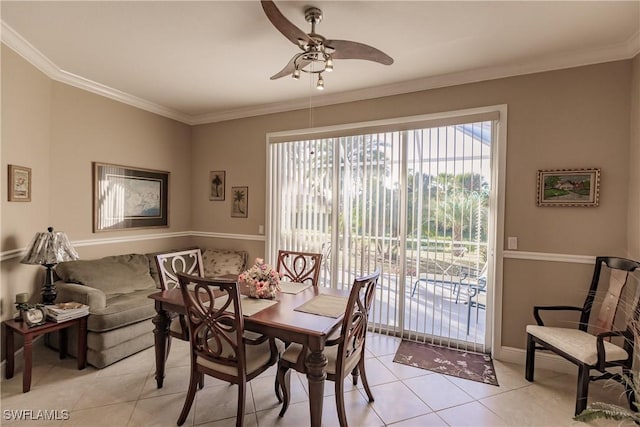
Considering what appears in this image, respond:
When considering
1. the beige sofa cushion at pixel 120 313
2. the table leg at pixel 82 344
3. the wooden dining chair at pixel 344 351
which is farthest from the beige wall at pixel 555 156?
the table leg at pixel 82 344

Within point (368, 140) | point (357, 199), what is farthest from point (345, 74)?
point (357, 199)

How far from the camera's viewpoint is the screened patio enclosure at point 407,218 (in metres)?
3.03

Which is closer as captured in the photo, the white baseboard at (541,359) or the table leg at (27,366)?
Result: the table leg at (27,366)

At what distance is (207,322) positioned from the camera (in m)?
1.86

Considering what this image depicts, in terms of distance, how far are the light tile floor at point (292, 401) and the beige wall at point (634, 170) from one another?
3.89 ft

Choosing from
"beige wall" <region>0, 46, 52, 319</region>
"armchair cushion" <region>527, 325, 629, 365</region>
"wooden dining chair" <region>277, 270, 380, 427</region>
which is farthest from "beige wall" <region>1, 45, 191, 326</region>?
"armchair cushion" <region>527, 325, 629, 365</region>

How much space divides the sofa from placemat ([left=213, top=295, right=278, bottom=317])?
1168 millimetres

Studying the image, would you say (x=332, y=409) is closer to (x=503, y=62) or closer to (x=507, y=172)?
(x=507, y=172)

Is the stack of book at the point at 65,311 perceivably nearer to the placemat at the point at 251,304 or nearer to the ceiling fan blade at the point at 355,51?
the placemat at the point at 251,304

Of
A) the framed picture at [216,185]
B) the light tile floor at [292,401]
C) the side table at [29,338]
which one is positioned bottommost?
the light tile floor at [292,401]

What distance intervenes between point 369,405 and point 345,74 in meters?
2.93

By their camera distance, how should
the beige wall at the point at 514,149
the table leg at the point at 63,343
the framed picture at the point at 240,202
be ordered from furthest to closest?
the framed picture at the point at 240,202
the table leg at the point at 63,343
the beige wall at the point at 514,149

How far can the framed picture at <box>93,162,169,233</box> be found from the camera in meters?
3.50

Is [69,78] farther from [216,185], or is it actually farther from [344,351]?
[344,351]
